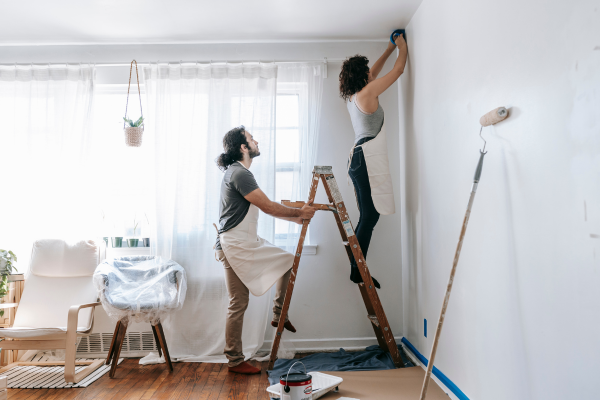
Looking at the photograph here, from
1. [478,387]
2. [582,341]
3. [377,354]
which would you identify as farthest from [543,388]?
[377,354]

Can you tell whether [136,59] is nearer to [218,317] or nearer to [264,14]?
[264,14]

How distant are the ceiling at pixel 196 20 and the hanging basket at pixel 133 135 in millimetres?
780

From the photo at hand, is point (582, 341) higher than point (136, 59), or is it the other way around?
point (136, 59)

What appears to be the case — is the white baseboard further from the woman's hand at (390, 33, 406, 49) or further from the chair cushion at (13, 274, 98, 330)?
the woman's hand at (390, 33, 406, 49)

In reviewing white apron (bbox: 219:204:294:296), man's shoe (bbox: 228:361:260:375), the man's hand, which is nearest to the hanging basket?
white apron (bbox: 219:204:294:296)

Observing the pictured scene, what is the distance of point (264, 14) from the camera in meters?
2.89

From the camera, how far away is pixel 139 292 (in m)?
2.73

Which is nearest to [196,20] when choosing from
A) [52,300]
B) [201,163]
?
[201,163]

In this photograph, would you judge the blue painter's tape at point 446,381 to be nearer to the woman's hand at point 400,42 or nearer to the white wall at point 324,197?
the white wall at point 324,197

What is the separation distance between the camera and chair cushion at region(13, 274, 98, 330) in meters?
2.89

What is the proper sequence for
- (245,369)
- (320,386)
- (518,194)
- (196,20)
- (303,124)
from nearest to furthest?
1. (518,194)
2. (320,386)
3. (245,369)
4. (196,20)
5. (303,124)

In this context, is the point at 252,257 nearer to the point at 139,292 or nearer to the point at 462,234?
the point at 139,292

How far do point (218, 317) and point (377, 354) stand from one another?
1.21 metres

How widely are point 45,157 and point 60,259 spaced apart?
84 centimetres
